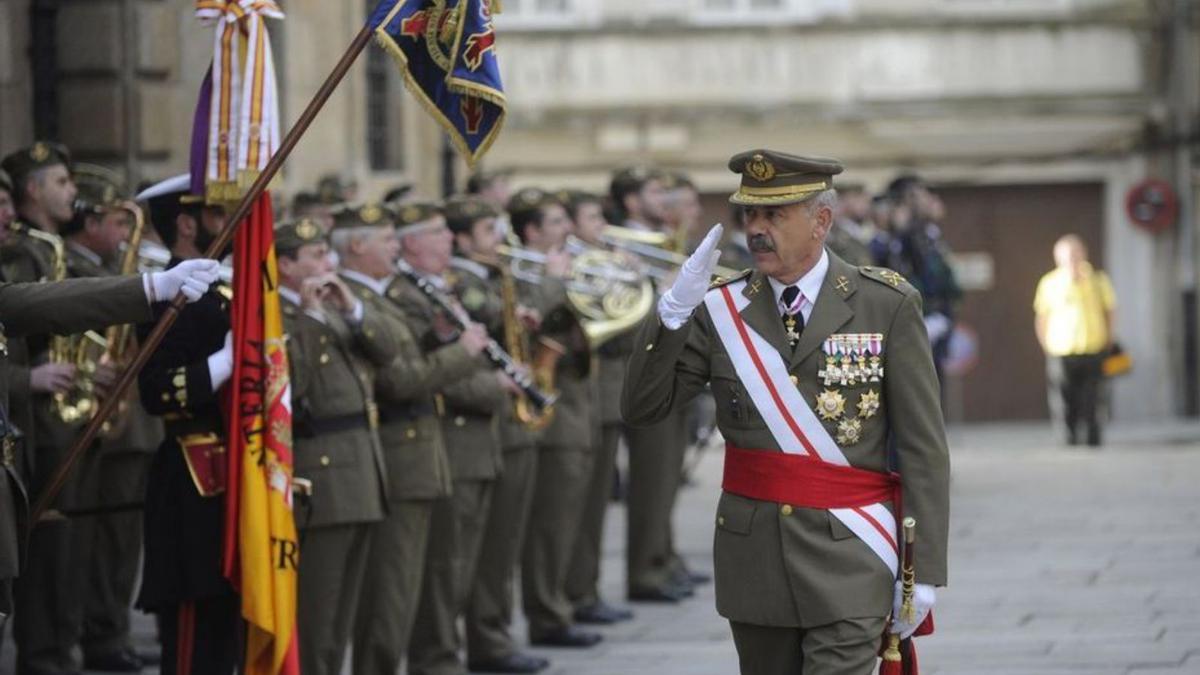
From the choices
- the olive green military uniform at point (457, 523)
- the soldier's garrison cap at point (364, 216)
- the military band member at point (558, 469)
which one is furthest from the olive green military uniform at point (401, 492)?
the military band member at point (558, 469)

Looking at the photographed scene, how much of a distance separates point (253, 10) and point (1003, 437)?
62.1 feet

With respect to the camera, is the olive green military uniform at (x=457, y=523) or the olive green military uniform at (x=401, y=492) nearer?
the olive green military uniform at (x=401, y=492)

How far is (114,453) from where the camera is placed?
38.0 ft

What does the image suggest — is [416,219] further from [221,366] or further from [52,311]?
[52,311]

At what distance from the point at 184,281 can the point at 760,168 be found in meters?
1.75

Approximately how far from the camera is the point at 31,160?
35.3 ft

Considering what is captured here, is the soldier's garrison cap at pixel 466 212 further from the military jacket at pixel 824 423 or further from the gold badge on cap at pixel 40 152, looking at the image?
the military jacket at pixel 824 423

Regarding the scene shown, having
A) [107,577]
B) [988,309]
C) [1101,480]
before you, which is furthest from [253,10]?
[988,309]

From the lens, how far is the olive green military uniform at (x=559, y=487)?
12.3m

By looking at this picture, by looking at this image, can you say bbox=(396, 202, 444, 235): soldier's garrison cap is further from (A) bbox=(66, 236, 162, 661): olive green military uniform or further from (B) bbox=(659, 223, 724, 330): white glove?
(B) bbox=(659, 223, 724, 330): white glove

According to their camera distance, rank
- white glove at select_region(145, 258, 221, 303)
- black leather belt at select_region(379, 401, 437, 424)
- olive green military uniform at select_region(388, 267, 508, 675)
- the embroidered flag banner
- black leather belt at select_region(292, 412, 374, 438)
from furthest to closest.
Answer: olive green military uniform at select_region(388, 267, 508, 675) < black leather belt at select_region(379, 401, 437, 424) < black leather belt at select_region(292, 412, 374, 438) < the embroidered flag banner < white glove at select_region(145, 258, 221, 303)

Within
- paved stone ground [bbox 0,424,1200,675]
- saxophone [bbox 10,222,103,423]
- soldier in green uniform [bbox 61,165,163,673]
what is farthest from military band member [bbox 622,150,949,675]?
soldier in green uniform [bbox 61,165,163,673]

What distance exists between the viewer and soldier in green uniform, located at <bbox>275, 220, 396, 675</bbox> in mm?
9406

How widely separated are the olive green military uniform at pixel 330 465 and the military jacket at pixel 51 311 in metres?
1.58
